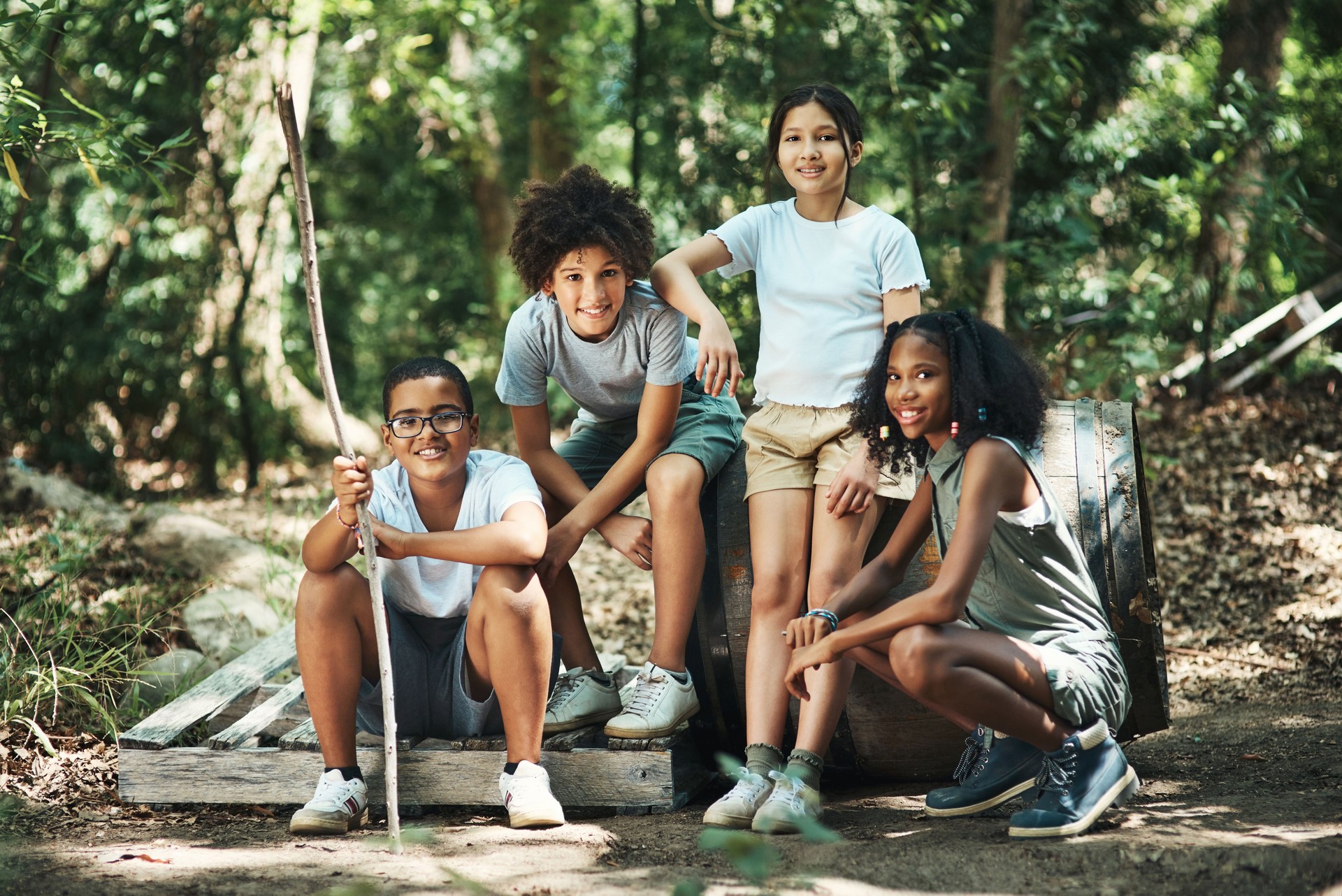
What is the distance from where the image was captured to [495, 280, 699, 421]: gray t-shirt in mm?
2977

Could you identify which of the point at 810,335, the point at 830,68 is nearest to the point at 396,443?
the point at 810,335

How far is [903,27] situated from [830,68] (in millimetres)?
746

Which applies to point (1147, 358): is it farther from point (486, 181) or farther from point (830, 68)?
point (486, 181)

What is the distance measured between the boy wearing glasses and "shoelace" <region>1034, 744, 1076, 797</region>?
1.09 meters

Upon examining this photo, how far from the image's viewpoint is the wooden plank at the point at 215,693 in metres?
2.87

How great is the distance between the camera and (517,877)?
7.20 ft

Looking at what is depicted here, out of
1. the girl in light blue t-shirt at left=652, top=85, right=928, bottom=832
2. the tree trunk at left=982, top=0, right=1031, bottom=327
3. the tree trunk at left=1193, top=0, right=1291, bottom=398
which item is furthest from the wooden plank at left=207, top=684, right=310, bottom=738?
the tree trunk at left=1193, top=0, right=1291, bottom=398

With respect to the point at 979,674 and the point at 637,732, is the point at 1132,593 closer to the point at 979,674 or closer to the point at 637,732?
the point at 979,674

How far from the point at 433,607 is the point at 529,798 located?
55 centimetres

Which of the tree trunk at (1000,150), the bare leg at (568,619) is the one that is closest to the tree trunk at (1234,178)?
the tree trunk at (1000,150)

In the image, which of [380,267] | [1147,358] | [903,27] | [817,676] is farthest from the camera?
[380,267]

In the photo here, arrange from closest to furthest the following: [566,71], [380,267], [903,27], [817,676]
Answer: [817,676] → [903,27] → [566,71] → [380,267]

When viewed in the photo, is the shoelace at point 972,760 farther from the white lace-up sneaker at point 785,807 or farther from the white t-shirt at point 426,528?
the white t-shirt at point 426,528

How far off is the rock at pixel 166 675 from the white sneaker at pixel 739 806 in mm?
1803
